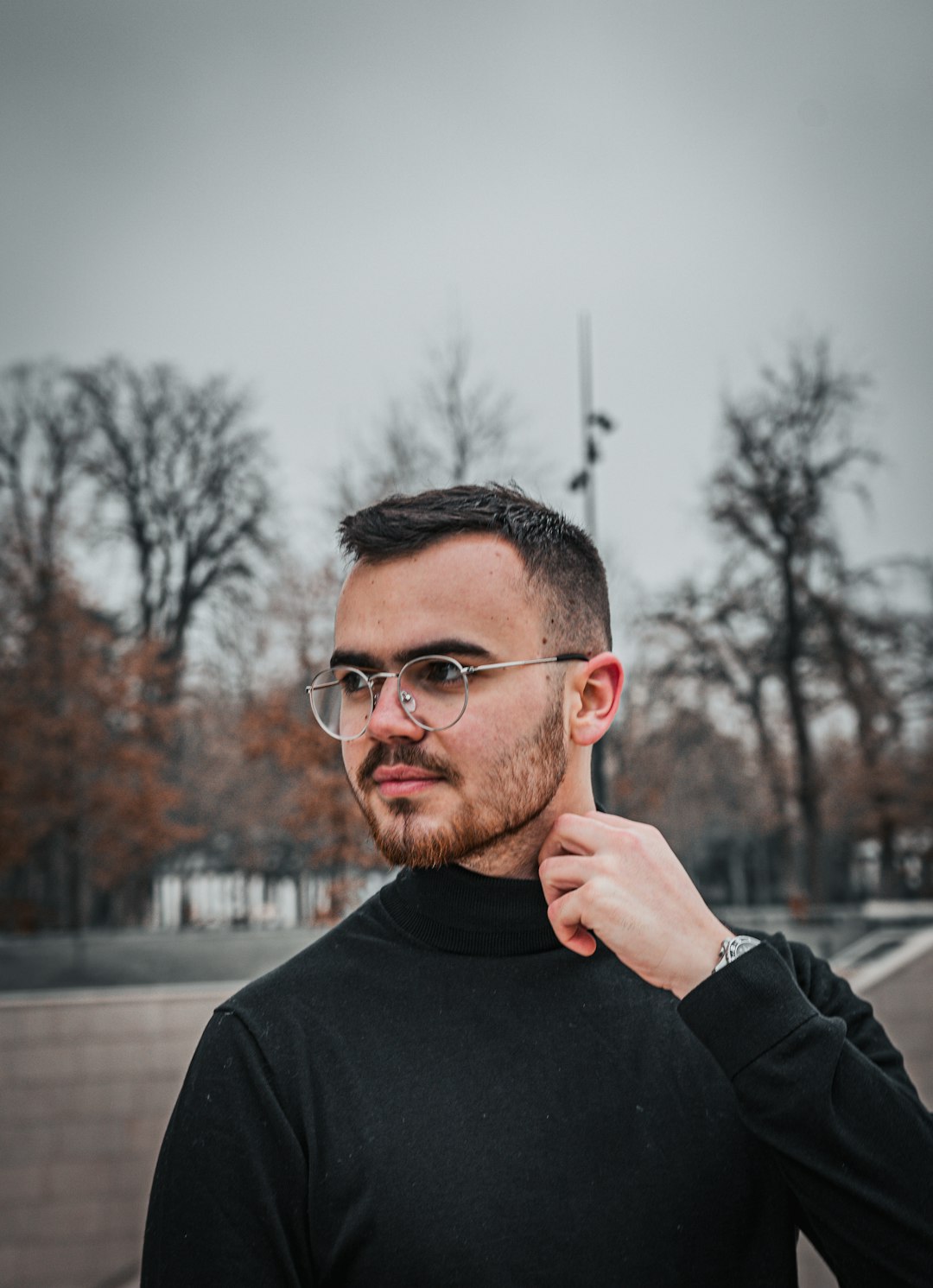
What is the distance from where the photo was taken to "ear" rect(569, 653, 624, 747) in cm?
165

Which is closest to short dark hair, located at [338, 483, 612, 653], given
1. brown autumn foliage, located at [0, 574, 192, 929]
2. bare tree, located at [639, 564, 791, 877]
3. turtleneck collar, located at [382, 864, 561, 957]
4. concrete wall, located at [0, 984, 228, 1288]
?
turtleneck collar, located at [382, 864, 561, 957]

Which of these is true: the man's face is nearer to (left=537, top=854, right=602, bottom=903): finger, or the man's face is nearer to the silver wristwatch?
(left=537, top=854, right=602, bottom=903): finger

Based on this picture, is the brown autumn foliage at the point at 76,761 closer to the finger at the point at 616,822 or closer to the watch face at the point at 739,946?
the finger at the point at 616,822

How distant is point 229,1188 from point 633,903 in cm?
56

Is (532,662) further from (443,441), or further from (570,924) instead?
(443,441)

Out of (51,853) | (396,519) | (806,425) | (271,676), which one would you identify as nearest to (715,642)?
(806,425)

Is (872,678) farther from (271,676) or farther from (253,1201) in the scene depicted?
(253,1201)

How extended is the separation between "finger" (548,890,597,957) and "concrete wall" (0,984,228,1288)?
33.7 ft

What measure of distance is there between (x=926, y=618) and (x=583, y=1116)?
60.4 feet

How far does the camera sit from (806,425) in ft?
60.2

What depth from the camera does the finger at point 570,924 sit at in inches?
54.4

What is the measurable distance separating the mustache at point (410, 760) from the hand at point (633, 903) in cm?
17

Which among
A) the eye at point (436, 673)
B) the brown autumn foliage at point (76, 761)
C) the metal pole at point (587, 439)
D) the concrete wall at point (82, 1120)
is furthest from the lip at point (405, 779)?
the brown autumn foliage at point (76, 761)

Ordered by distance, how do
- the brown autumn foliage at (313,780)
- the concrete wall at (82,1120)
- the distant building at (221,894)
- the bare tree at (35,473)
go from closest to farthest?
1. the concrete wall at (82,1120)
2. the brown autumn foliage at (313,780)
3. the bare tree at (35,473)
4. the distant building at (221,894)
